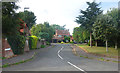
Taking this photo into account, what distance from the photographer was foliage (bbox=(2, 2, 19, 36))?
1194 cm

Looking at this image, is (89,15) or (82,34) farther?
(82,34)

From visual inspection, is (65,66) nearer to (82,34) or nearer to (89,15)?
(89,15)

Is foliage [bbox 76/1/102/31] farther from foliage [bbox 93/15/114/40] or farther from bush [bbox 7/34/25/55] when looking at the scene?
bush [bbox 7/34/25/55]

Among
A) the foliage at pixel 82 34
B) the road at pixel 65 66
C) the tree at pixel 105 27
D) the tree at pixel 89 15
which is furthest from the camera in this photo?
the foliage at pixel 82 34

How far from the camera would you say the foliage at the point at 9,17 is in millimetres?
11936

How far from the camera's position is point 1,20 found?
37.8 ft

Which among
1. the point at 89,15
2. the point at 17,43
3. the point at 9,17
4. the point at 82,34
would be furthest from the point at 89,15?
the point at 9,17

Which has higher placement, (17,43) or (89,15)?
(89,15)

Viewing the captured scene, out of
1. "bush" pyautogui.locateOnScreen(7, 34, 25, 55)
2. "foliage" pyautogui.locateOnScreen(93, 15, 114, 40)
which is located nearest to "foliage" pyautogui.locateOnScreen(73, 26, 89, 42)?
"foliage" pyautogui.locateOnScreen(93, 15, 114, 40)

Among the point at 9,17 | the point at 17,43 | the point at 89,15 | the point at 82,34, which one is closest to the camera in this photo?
the point at 9,17

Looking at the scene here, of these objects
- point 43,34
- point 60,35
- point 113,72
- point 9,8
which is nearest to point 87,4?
point 43,34

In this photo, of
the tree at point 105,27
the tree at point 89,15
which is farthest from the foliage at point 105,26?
the tree at point 89,15

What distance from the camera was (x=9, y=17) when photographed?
12656mm

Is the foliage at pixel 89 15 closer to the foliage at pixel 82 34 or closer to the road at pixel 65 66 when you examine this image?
the foliage at pixel 82 34
